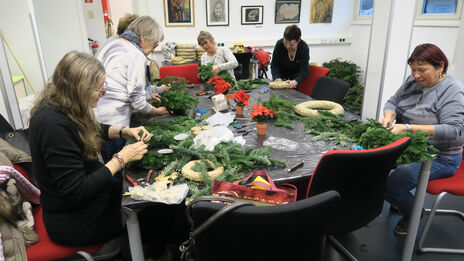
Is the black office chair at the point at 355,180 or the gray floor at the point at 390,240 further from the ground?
the black office chair at the point at 355,180

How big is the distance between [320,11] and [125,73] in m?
5.65

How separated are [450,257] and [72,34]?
5.13m

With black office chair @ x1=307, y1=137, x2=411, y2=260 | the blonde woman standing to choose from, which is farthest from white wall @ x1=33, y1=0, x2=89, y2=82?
black office chair @ x1=307, y1=137, x2=411, y2=260

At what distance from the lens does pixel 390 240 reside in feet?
7.69

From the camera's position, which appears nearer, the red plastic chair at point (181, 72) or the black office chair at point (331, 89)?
the black office chair at point (331, 89)

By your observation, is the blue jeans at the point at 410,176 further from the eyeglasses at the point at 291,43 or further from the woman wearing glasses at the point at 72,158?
the eyeglasses at the point at 291,43

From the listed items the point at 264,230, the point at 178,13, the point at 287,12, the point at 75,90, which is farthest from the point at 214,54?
the point at 264,230

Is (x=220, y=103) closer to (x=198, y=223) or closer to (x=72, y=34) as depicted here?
(x=198, y=223)

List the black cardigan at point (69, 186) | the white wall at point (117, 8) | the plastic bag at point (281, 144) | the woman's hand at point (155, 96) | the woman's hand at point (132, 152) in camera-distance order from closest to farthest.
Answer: the black cardigan at point (69, 186), the woman's hand at point (132, 152), the plastic bag at point (281, 144), the woman's hand at point (155, 96), the white wall at point (117, 8)

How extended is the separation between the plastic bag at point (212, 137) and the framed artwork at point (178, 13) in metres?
4.72

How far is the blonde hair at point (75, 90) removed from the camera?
1.43 m

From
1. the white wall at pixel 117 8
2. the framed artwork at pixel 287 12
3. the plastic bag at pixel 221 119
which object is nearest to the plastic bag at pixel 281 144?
the plastic bag at pixel 221 119

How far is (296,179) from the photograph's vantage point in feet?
5.32

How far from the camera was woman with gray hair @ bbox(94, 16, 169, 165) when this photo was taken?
89.6 inches
